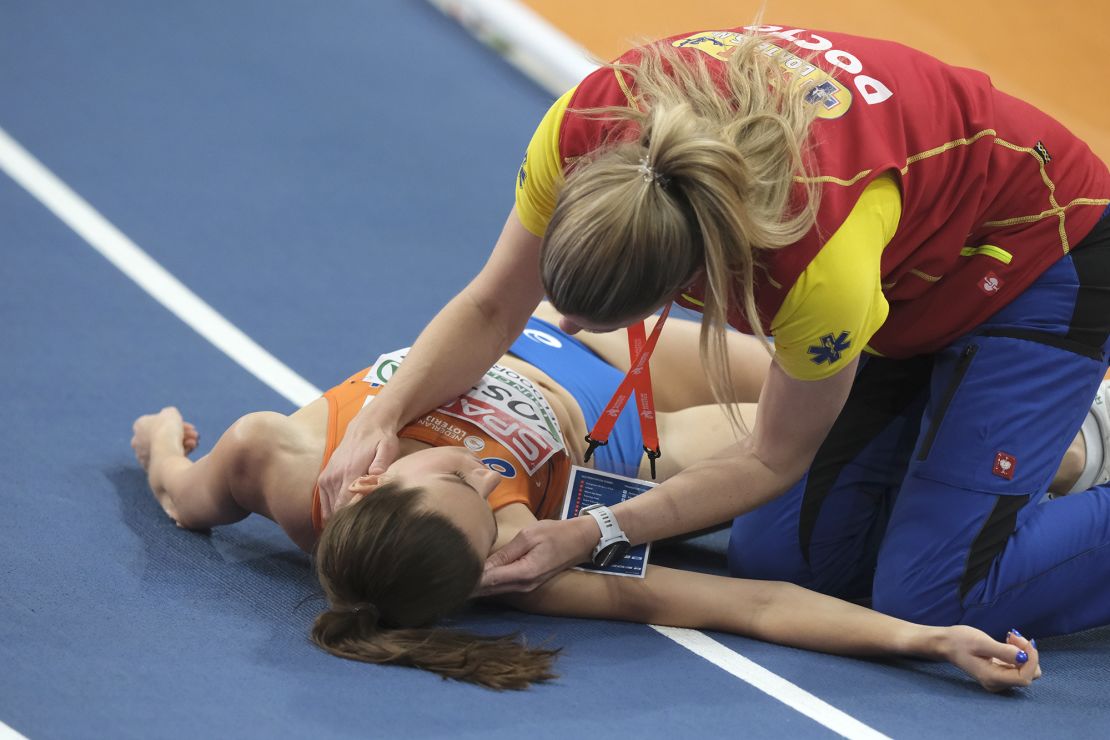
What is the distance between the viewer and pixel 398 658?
101 inches

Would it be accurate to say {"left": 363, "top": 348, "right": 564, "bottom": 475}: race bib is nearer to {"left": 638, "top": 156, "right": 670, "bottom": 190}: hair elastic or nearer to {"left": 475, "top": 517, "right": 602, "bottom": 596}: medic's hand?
{"left": 475, "top": 517, "right": 602, "bottom": 596}: medic's hand

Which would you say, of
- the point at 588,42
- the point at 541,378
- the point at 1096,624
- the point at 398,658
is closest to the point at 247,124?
the point at 588,42

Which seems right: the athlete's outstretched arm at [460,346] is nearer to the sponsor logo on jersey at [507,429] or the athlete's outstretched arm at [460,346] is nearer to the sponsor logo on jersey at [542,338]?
the sponsor logo on jersey at [507,429]

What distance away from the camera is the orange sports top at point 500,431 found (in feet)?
9.56

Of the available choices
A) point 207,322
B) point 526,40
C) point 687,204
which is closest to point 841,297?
point 687,204

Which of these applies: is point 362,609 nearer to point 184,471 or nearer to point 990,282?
point 184,471

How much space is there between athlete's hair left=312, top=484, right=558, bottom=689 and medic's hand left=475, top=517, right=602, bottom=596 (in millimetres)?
107

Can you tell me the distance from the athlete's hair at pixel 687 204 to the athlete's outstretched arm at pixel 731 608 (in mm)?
634

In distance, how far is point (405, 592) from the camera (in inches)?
98.7

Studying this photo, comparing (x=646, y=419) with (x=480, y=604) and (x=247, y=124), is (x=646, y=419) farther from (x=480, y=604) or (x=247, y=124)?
(x=247, y=124)

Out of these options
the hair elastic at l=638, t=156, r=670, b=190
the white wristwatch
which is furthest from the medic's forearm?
the hair elastic at l=638, t=156, r=670, b=190

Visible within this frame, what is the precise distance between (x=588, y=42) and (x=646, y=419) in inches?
143

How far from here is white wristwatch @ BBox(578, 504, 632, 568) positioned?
9.09 feet

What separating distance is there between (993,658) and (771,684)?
439mm
